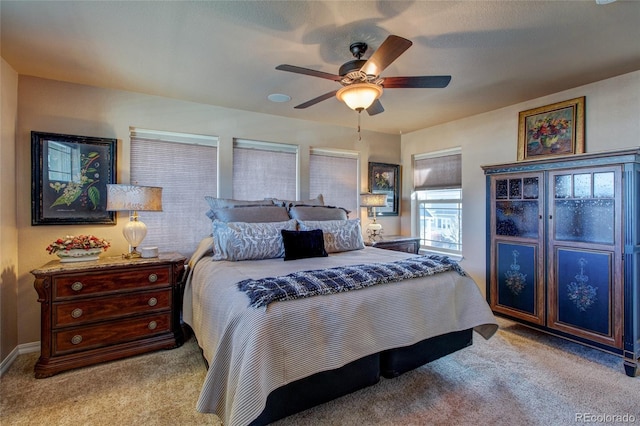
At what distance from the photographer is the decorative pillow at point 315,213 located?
330 centimetres

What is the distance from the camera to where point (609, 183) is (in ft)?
8.13

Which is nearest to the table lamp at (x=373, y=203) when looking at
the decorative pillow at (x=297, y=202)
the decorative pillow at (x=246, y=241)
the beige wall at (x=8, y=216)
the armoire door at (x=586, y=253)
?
the decorative pillow at (x=297, y=202)

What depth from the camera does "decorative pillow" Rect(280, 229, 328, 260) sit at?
2.73 metres

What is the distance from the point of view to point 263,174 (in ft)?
12.7

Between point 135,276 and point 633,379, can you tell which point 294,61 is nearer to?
point 135,276

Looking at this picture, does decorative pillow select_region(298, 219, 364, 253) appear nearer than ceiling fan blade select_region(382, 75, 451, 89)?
No

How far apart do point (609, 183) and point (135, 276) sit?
404 cm

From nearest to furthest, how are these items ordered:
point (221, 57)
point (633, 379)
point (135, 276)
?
point (633, 379)
point (221, 57)
point (135, 276)

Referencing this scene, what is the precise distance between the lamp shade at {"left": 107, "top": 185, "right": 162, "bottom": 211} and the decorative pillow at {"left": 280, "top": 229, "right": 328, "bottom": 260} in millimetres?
1270

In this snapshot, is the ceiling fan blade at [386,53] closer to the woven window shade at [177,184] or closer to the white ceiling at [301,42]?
the white ceiling at [301,42]

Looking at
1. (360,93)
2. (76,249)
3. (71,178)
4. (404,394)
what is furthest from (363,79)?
(71,178)

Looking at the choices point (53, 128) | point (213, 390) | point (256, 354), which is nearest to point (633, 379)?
point (256, 354)

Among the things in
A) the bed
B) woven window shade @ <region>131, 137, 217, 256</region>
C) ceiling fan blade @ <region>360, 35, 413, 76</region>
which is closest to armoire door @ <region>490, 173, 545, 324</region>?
the bed

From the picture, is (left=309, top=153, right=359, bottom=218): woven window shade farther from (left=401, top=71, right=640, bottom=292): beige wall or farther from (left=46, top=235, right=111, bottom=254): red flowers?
(left=46, top=235, right=111, bottom=254): red flowers
